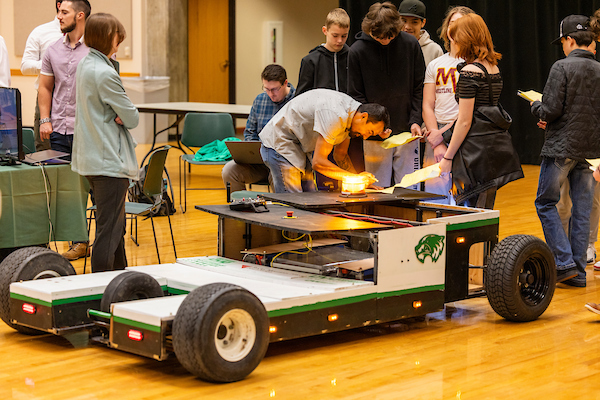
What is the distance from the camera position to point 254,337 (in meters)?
2.75

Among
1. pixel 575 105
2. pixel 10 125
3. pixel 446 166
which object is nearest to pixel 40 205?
pixel 10 125

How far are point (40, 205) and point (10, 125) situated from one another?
1.51 feet

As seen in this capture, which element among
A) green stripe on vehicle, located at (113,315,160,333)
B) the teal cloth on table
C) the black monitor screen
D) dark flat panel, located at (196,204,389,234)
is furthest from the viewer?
the teal cloth on table

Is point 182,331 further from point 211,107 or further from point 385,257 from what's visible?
point 211,107

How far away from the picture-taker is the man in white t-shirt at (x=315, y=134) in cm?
395

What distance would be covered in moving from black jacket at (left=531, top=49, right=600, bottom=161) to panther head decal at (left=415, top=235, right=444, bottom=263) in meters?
1.12

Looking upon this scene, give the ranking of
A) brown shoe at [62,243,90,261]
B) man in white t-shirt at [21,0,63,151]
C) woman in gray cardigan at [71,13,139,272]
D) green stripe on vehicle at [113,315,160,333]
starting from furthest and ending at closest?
man in white t-shirt at [21,0,63,151], brown shoe at [62,243,90,261], woman in gray cardigan at [71,13,139,272], green stripe on vehicle at [113,315,160,333]

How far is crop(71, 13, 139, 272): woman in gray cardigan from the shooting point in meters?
3.57

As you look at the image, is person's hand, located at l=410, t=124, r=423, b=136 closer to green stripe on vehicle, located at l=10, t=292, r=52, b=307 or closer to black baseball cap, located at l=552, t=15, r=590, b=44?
black baseball cap, located at l=552, t=15, r=590, b=44

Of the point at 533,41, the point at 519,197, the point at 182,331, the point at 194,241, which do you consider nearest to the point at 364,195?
the point at 182,331

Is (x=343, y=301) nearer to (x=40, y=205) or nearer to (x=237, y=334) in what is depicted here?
(x=237, y=334)

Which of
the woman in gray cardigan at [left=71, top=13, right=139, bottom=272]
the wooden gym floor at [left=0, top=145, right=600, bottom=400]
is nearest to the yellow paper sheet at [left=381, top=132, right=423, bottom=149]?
the wooden gym floor at [left=0, top=145, right=600, bottom=400]

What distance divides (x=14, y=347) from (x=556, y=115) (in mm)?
2821

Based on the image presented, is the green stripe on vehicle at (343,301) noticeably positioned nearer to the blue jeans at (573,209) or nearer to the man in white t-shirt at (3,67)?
the blue jeans at (573,209)
